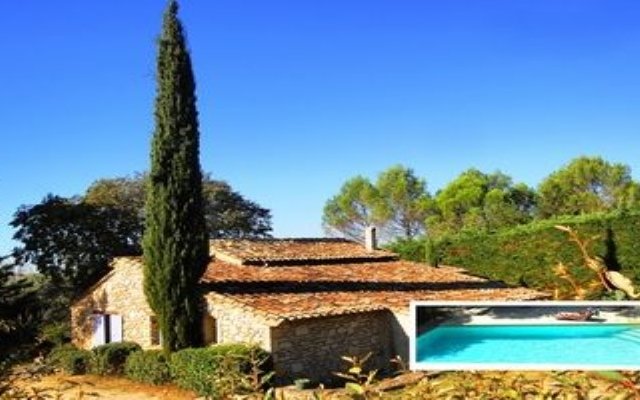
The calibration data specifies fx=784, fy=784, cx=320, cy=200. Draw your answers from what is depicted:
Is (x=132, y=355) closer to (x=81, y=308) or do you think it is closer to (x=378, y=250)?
(x=81, y=308)

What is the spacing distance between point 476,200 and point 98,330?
37.7 m

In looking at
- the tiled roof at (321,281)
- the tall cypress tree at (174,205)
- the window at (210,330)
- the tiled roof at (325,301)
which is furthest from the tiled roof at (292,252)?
the tiled roof at (325,301)

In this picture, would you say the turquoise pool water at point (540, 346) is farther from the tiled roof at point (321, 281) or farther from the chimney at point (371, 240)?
the chimney at point (371, 240)

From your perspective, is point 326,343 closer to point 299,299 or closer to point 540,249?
point 299,299

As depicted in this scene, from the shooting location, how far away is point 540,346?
6.82ft

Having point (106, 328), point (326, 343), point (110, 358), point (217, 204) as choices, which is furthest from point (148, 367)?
point (217, 204)

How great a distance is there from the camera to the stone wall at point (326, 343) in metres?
18.6

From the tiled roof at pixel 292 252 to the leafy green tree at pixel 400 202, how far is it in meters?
27.9

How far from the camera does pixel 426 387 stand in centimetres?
271

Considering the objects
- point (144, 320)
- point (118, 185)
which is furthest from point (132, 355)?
point (118, 185)

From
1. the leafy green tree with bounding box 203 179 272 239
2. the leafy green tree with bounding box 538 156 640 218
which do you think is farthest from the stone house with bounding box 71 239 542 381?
the leafy green tree with bounding box 538 156 640 218

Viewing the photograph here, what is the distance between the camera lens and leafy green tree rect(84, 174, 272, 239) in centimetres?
3812

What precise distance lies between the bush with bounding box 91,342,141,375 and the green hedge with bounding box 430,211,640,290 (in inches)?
506

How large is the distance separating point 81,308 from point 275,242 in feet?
22.9
